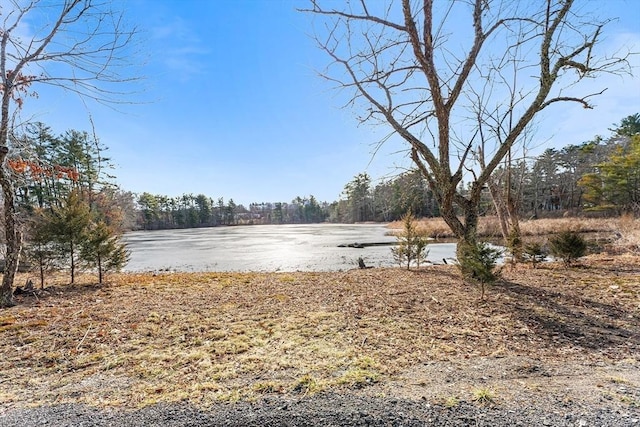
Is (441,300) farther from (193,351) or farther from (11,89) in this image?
(11,89)

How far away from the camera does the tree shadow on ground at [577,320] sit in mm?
2874

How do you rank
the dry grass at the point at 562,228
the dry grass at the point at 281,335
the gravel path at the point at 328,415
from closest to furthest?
the gravel path at the point at 328,415 → the dry grass at the point at 281,335 → the dry grass at the point at 562,228

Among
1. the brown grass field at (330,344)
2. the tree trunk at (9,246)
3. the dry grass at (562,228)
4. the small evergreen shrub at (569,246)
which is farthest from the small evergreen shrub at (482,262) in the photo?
the dry grass at (562,228)

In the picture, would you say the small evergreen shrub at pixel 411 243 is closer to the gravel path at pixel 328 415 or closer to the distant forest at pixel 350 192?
the distant forest at pixel 350 192

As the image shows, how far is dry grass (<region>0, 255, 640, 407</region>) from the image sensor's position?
2234mm

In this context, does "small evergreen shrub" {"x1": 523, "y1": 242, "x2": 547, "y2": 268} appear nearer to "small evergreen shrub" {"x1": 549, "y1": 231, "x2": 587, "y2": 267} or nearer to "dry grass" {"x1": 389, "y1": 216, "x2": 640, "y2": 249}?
"small evergreen shrub" {"x1": 549, "y1": 231, "x2": 587, "y2": 267}

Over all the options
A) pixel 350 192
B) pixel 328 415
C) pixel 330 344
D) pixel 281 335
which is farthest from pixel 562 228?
pixel 350 192

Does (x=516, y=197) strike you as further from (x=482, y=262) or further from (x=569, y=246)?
(x=482, y=262)

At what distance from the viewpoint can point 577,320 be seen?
11.3 ft

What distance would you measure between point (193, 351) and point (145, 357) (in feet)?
1.35

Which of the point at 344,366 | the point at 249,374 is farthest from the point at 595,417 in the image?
the point at 249,374

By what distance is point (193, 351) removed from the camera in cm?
284

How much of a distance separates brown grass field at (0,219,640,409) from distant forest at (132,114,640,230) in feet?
10.3

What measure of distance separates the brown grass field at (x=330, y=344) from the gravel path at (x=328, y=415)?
122 millimetres
